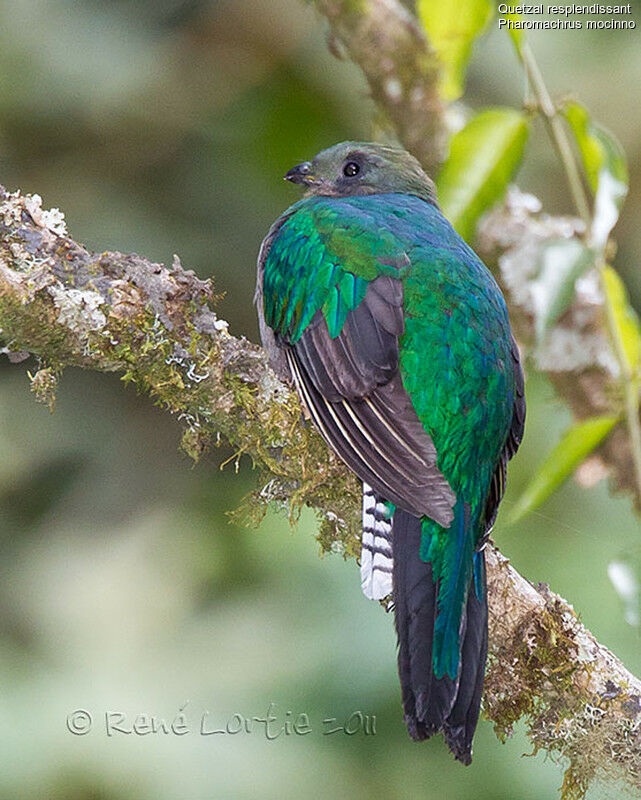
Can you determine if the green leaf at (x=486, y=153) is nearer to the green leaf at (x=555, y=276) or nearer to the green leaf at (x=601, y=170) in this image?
the green leaf at (x=601, y=170)

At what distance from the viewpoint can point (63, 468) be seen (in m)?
6.11

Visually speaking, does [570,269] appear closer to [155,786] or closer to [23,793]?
[155,786]

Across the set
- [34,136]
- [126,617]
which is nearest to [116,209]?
[34,136]

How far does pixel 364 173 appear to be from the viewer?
13.8ft

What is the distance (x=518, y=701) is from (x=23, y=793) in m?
2.26

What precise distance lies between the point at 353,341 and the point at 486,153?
2.10 feet

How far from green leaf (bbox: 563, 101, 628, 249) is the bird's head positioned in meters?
1.17

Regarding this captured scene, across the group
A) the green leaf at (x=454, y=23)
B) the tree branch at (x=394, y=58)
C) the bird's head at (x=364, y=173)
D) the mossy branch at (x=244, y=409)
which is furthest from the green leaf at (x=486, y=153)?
the tree branch at (x=394, y=58)

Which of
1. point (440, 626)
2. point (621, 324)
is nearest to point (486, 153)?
point (621, 324)

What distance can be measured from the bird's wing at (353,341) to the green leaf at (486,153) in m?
0.27

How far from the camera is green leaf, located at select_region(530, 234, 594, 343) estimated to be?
2883mm

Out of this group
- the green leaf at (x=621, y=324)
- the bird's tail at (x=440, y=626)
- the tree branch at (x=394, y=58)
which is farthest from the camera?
the tree branch at (x=394, y=58)

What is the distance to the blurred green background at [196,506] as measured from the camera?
432cm

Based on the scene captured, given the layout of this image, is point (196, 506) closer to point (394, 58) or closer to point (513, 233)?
point (513, 233)
